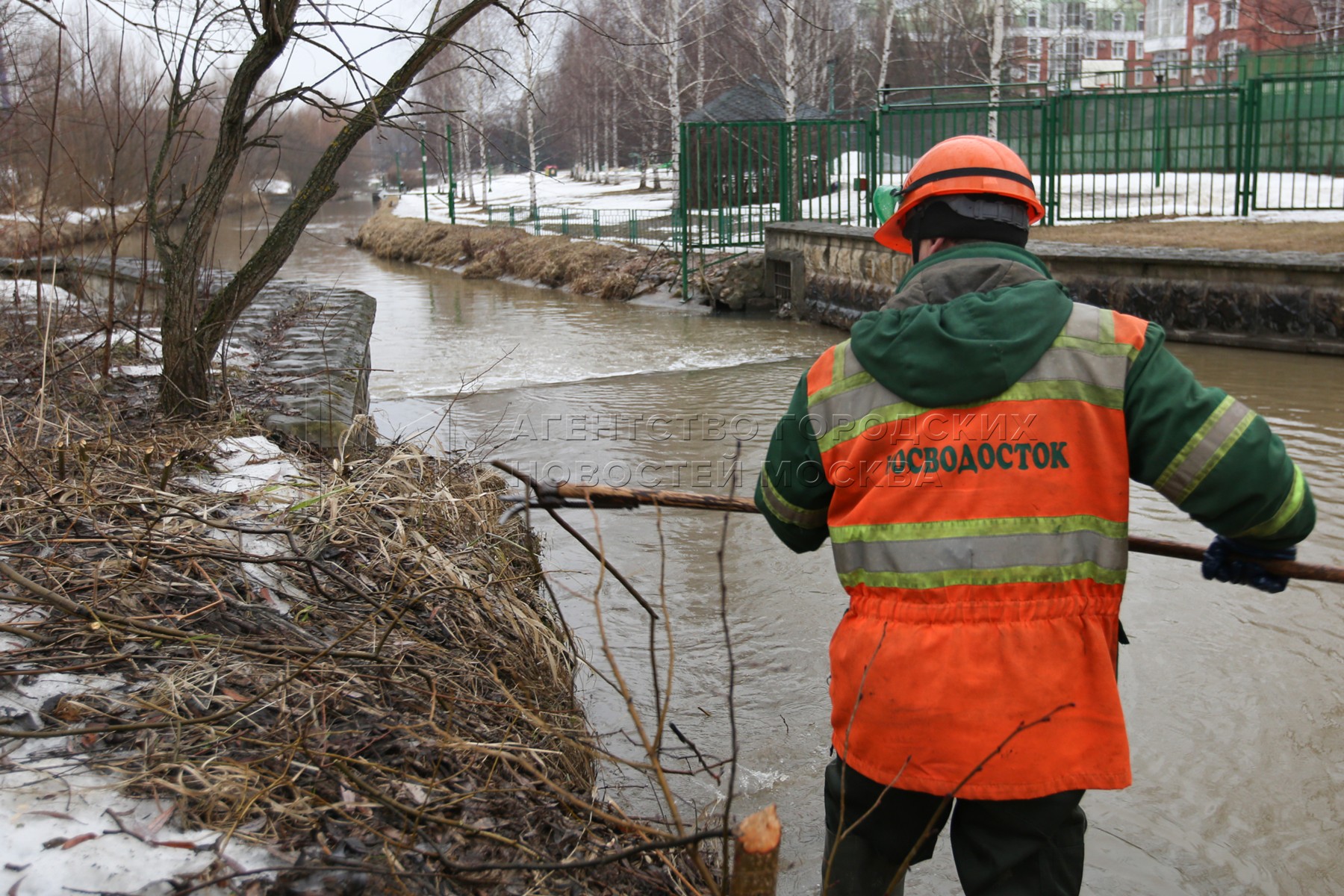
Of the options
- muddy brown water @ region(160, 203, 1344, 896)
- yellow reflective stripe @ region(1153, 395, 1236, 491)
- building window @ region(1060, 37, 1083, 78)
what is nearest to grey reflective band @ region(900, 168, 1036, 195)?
yellow reflective stripe @ region(1153, 395, 1236, 491)

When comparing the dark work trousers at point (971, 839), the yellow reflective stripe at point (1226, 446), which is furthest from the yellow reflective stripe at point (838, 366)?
the dark work trousers at point (971, 839)

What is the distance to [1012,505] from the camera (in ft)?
6.57

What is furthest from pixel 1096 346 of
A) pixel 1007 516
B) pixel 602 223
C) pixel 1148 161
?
pixel 602 223

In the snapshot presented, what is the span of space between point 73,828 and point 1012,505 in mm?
1750

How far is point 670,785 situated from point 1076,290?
29.4 feet

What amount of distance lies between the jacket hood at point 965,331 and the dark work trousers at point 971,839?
702mm

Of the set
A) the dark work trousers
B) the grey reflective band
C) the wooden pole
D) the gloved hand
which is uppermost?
the grey reflective band

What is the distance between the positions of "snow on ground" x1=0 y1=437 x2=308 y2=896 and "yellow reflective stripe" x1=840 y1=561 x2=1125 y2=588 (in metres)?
1.25

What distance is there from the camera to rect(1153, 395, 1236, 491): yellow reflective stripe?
189cm

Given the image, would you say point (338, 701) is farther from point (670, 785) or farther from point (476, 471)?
point (476, 471)

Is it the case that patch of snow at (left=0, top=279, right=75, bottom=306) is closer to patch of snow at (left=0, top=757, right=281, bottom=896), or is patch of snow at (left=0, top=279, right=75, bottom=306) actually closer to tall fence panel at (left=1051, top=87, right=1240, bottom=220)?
patch of snow at (left=0, top=757, right=281, bottom=896)

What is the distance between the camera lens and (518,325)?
1491 cm

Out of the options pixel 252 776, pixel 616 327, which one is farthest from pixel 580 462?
pixel 616 327

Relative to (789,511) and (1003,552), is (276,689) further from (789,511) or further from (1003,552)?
(1003,552)
